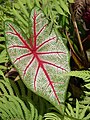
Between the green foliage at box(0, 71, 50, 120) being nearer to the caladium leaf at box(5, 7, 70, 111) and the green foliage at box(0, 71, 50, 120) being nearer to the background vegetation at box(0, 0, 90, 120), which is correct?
the background vegetation at box(0, 0, 90, 120)

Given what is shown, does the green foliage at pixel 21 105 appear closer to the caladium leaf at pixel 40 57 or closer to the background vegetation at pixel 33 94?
the background vegetation at pixel 33 94

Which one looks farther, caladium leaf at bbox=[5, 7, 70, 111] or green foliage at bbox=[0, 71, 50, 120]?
green foliage at bbox=[0, 71, 50, 120]

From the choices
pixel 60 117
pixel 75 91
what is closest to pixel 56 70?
pixel 60 117

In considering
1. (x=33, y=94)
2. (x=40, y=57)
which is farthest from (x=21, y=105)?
(x=40, y=57)

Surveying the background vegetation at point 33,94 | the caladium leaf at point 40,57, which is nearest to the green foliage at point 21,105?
the background vegetation at point 33,94

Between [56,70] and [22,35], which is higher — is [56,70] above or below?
below

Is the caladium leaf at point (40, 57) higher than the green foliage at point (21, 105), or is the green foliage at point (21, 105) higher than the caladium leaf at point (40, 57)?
the caladium leaf at point (40, 57)

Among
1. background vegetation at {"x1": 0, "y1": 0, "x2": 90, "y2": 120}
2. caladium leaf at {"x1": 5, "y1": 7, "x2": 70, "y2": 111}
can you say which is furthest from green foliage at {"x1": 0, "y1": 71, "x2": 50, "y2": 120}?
caladium leaf at {"x1": 5, "y1": 7, "x2": 70, "y2": 111}

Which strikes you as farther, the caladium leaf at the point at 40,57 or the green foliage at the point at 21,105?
the green foliage at the point at 21,105

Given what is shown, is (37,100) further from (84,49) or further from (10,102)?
(84,49)
